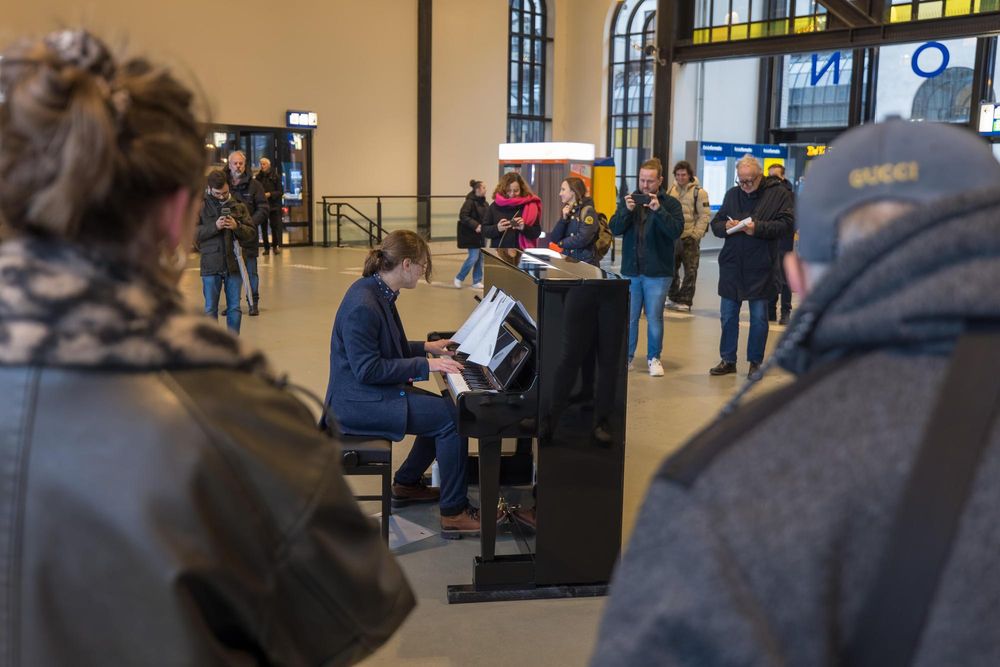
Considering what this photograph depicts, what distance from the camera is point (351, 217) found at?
17.8 meters

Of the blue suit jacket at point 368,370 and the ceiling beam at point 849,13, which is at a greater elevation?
the ceiling beam at point 849,13

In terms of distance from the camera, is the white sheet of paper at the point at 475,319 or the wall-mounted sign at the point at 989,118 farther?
the wall-mounted sign at the point at 989,118

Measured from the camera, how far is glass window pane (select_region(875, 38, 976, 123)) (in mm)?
16531

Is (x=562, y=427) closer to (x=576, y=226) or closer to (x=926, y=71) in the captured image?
(x=576, y=226)

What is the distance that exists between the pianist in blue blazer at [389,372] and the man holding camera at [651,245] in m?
3.22

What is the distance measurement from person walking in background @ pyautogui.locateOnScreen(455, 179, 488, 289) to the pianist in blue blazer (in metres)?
7.05

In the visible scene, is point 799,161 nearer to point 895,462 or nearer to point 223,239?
point 223,239

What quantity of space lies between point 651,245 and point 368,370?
3644 mm

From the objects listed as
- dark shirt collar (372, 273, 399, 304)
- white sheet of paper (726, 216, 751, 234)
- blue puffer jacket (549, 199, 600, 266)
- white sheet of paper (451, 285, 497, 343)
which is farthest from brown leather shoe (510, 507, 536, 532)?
blue puffer jacket (549, 199, 600, 266)

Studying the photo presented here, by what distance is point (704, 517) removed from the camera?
0.78 metres

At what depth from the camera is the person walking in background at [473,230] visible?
10883mm

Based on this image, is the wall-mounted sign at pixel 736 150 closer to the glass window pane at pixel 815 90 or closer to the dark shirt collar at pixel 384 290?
the glass window pane at pixel 815 90

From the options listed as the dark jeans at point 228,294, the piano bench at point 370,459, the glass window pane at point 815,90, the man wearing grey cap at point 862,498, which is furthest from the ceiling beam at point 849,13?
the man wearing grey cap at point 862,498

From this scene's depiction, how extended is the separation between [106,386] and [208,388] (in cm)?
11
